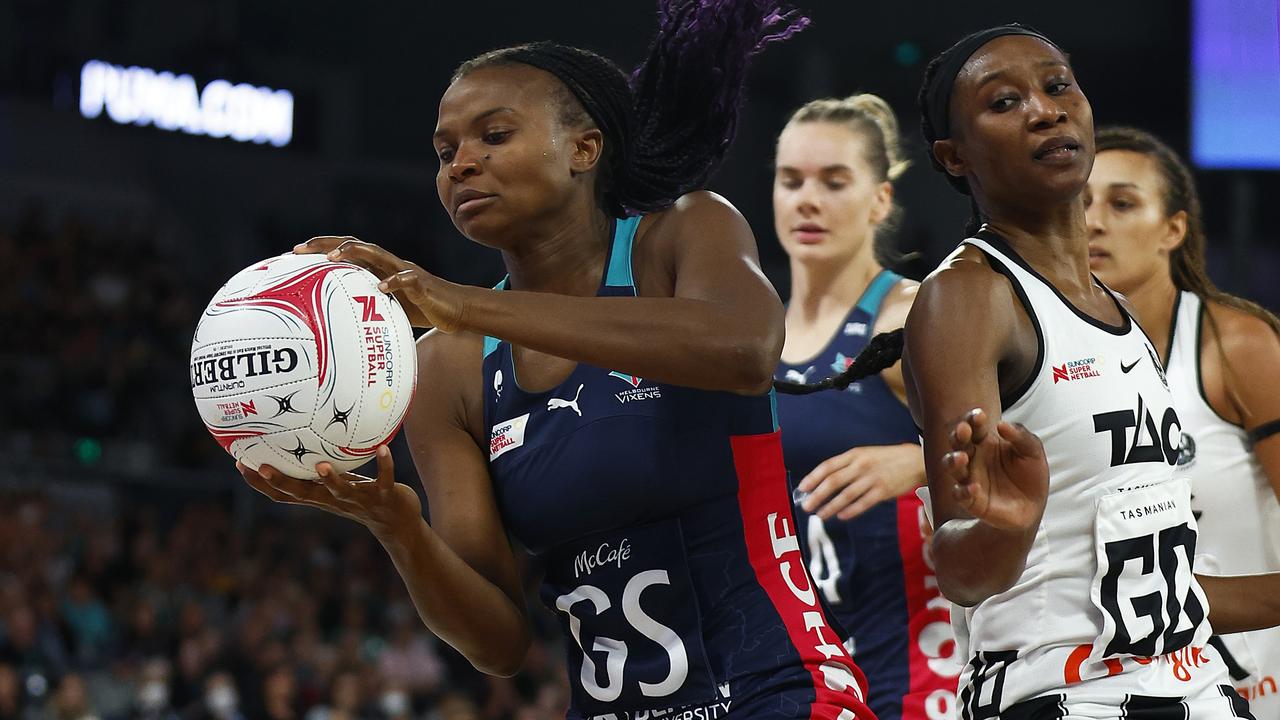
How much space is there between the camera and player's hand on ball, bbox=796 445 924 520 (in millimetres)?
3404

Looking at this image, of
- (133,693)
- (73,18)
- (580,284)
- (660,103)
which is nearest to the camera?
(580,284)

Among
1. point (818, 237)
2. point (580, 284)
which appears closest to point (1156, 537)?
point (580, 284)

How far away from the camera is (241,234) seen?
17.5 m

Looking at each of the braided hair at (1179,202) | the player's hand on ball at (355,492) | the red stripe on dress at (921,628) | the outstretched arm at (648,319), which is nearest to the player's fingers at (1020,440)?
the outstretched arm at (648,319)

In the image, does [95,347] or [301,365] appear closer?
[301,365]

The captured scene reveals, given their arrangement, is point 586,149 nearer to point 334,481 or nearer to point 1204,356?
point 334,481

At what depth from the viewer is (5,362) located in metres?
13.1

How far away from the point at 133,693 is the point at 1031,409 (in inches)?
327

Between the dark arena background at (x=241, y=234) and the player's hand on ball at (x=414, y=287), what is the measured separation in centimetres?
713

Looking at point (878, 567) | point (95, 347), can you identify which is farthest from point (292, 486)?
point (95, 347)

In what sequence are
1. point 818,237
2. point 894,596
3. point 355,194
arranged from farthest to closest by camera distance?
point 355,194 < point 818,237 < point 894,596

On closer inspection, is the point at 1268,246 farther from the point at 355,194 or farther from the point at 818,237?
the point at 818,237

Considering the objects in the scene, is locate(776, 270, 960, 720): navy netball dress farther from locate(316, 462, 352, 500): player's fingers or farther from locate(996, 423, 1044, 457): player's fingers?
locate(996, 423, 1044, 457): player's fingers

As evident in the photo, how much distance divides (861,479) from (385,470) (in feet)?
4.45
